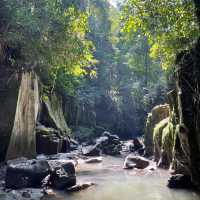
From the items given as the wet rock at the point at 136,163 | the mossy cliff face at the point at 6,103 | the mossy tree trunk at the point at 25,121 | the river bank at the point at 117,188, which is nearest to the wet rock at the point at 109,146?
the wet rock at the point at 136,163

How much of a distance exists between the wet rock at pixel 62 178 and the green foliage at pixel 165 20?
5698 millimetres

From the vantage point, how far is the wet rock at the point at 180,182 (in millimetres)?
12719

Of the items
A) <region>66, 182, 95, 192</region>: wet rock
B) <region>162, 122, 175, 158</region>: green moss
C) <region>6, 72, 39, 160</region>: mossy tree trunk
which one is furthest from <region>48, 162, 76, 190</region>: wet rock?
<region>162, 122, 175, 158</region>: green moss

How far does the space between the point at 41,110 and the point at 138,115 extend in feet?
56.4

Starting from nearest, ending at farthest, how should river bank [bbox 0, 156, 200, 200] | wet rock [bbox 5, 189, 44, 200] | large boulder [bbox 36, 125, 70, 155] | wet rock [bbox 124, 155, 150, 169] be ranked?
1. wet rock [bbox 5, 189, 44, 200]
2. river bank [bbox 0, 156, 200, 200]
3. wet rock [bbox 124, 155, 150, 169]
4. large boulder [bbox 36, 125, 70, 155]

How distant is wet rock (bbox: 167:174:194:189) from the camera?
12719 millimetres

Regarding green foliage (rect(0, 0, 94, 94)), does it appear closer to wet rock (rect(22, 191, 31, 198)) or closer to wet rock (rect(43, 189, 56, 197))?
wet rock (rect(43, 189, 56, 197))

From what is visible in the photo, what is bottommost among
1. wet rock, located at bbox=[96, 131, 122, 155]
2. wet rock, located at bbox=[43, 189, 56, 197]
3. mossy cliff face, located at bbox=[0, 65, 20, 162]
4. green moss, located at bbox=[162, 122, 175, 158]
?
wet rock, located at bbox=[43, 189, 56, 197]

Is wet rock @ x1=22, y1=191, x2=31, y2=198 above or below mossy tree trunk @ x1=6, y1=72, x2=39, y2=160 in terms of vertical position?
below

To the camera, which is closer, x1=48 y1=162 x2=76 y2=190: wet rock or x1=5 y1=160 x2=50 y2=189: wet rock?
x1=5 y1=160 x2=50 y2=189: wet rock

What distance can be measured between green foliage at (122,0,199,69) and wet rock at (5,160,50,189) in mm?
5829

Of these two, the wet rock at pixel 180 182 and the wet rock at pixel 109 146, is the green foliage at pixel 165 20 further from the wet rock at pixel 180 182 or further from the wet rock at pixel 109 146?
the wet rock at pixel 109 146

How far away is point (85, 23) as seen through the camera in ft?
55.5

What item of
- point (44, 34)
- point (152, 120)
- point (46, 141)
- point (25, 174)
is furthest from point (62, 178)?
point (152, 120)
